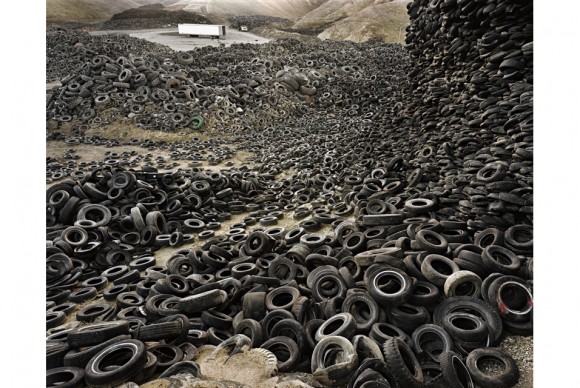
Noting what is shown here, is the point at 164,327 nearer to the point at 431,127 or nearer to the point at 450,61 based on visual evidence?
the point at 431,127

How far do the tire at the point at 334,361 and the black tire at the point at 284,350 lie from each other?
172 millimetres

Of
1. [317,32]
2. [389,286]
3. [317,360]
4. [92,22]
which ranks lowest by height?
[317,360]

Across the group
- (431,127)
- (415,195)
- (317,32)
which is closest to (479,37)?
(431,127)

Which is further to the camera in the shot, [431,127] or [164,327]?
[431,127]

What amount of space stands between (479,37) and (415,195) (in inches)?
158

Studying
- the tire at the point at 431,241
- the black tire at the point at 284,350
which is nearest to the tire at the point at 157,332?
the black tire at the point at 284,350

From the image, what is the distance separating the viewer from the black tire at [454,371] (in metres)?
2.91

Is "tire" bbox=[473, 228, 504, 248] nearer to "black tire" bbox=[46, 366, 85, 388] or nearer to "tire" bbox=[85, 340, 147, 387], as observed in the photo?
"tire" bbox=[85, 340, 147, 387]

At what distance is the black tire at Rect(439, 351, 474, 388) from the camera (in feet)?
9.55

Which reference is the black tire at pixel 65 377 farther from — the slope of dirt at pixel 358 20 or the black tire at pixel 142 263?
the slope of dirt at pixel 358 20

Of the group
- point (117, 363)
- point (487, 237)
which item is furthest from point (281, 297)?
point (487, 237)

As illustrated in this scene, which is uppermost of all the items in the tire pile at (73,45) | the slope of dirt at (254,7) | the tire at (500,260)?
the slope of dirt at (254,7)

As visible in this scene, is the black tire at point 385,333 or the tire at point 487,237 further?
the tire at point 487,237

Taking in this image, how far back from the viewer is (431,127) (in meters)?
8.47
